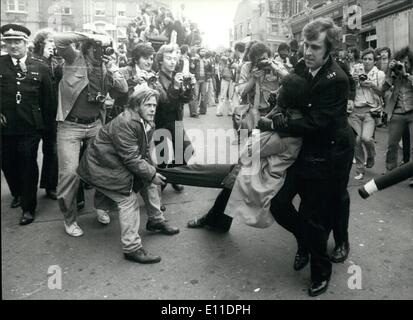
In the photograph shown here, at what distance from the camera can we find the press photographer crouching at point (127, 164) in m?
3.42

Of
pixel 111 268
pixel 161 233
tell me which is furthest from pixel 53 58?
pixel 111 268

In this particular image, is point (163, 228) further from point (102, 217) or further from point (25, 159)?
point (25, 159)

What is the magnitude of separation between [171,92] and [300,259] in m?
2.55

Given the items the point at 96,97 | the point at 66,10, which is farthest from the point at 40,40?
the point at 66,10

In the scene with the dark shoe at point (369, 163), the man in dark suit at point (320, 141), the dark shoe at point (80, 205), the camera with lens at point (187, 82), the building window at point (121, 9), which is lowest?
the dark shoe at point (80, 205)

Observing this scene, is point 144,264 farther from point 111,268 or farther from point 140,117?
point 140,117

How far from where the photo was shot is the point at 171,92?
496cm

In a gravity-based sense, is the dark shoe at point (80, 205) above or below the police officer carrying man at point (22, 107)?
below

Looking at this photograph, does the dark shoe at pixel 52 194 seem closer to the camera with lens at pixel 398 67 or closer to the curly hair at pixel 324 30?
the curly hair at pixel 324 30

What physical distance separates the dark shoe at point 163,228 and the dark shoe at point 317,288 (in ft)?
5.12

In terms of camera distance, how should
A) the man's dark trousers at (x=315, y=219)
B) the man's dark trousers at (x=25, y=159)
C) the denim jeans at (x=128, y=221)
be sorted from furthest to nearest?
the man's dark trousers at (x=25, y=159), the denim jeans at (x=128, y=221), the man's dark trousers at (x=315, y=219)

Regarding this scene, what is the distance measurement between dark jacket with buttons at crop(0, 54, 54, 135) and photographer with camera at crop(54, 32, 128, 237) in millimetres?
425

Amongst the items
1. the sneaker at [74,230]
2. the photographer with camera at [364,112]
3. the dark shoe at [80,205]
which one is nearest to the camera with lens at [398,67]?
the photographer with camera at [364,112]

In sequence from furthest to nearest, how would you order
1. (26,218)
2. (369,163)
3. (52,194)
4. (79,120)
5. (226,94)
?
1. (226,94)
2. (369,163)
3. (52,194)
4. (26,218)
5. (79,120)
